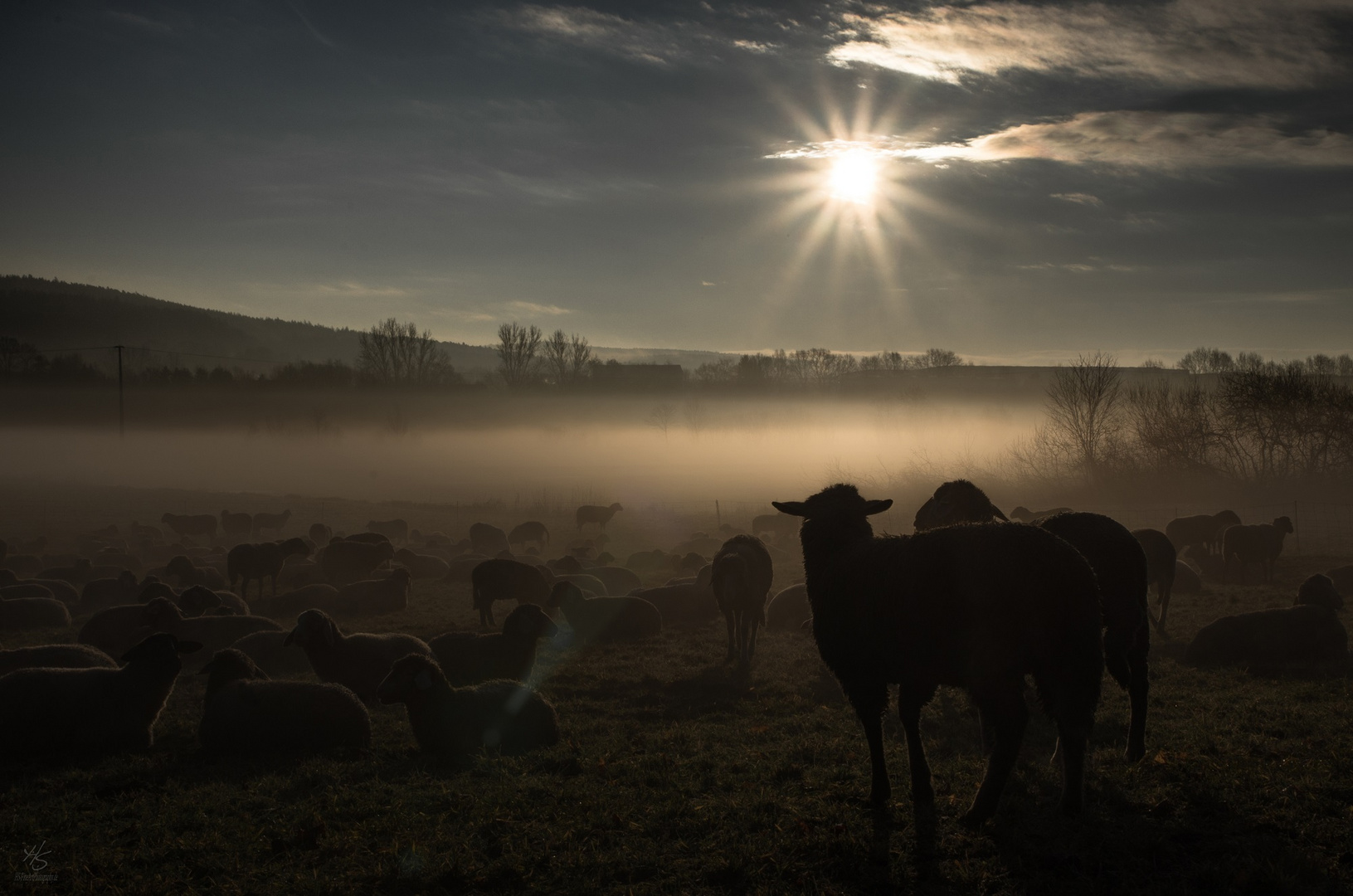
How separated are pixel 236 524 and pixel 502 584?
19925mm

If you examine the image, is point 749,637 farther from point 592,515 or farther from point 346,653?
point 592,515

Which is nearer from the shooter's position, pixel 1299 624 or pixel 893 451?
pixel 1299 624

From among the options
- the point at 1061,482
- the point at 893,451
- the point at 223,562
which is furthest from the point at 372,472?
the point at 1061,482

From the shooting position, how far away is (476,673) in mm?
11133

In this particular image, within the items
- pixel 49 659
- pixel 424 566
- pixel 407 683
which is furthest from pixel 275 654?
pixel 424 566

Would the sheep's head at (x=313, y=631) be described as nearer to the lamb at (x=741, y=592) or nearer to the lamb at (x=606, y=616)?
the lamb at (x=606, y=616)

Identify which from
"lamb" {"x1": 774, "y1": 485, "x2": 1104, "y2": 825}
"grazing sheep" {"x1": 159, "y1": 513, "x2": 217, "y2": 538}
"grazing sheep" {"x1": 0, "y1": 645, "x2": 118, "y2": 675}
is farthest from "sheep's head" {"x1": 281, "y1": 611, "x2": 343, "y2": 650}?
"grazing sheep" {"x1": 159, "y1": 513, "x2": 217, "y2": 538}

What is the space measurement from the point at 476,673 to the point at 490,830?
5.80 metres

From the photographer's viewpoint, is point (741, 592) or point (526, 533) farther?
point (526, 533)

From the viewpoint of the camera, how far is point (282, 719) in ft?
26.2

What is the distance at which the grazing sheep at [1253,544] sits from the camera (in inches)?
720

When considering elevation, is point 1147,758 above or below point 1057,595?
below

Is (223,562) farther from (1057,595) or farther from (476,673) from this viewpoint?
(1057,595)

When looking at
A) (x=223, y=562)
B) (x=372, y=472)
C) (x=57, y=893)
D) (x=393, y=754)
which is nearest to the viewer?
(x=57, y=893)
